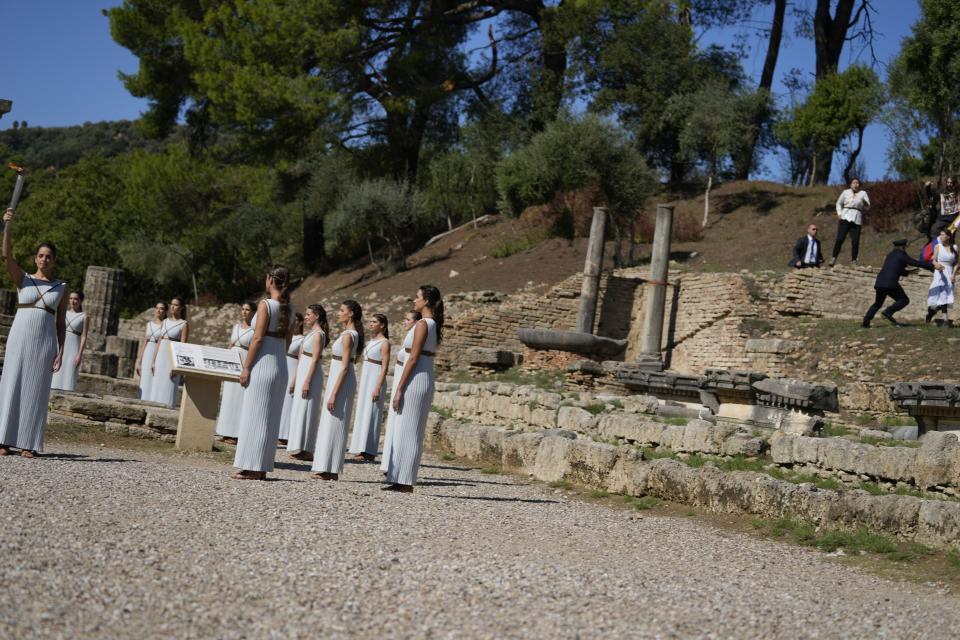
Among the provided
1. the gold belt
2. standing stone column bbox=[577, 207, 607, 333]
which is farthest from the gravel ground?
standing stone column bbox=[577, 207, 607, 333]

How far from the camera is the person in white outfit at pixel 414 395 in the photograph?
9055mm

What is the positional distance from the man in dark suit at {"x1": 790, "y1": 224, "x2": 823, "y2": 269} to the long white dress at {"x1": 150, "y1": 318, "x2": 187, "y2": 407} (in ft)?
44.0

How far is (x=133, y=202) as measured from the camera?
4438 centimetres

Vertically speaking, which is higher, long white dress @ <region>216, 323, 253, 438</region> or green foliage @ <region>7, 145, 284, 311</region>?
green foliage @ <region>7, 145, 284, 311</region>

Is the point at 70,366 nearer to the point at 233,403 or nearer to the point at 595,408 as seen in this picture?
the point at 233,403

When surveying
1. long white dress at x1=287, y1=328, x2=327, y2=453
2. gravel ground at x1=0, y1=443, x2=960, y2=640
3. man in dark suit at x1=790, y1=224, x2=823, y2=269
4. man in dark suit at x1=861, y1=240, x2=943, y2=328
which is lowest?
gravel ground at x1=0, y1=443, x2=960, y2=640

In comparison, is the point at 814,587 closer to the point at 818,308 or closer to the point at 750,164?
the point at 818,308

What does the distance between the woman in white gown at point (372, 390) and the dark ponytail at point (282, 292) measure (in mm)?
1724

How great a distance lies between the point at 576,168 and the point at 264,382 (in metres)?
22.9

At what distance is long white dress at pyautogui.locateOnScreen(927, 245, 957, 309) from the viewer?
17.2m

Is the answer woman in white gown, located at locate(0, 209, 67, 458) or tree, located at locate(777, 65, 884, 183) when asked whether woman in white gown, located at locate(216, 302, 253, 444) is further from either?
tree, located at locate(777, 65, 884, 183)

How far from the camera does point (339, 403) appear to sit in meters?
10.0

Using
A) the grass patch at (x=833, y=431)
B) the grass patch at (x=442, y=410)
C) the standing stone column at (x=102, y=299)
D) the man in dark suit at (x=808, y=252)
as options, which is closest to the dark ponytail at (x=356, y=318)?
the grass patch at (x=833, y=431)

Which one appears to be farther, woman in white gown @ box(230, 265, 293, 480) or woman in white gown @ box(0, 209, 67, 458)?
woman in white gown @ box(0, 209, 67, 458)
